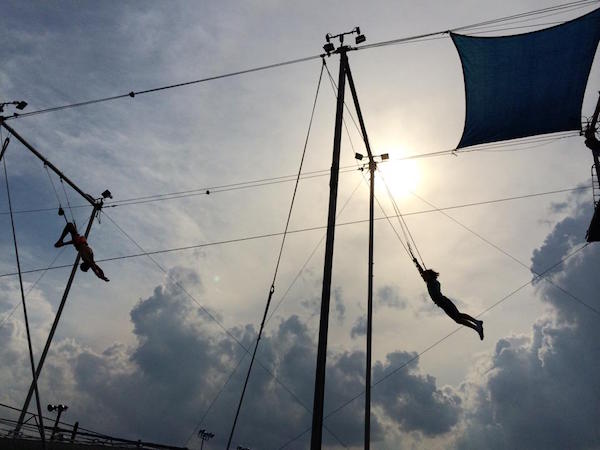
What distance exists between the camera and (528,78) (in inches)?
547

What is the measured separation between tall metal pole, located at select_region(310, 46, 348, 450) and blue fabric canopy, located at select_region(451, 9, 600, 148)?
7.57m

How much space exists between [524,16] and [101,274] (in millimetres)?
15366

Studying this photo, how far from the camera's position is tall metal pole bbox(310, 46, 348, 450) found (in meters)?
6.16

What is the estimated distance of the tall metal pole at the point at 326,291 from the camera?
616cm

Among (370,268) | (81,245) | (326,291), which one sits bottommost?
(326,291)

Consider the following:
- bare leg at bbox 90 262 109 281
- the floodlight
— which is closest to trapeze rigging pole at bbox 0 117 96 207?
bare leg at bbox 90 262 109 281

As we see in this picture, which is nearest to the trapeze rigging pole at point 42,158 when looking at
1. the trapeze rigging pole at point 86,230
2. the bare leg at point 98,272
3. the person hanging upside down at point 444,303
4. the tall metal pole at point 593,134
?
the trapeze rigging pole at point 86,230

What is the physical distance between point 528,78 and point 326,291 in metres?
11.7

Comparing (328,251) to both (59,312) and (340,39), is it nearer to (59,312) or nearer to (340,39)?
(340,39)

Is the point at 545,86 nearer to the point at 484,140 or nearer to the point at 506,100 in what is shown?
the point at 506,100

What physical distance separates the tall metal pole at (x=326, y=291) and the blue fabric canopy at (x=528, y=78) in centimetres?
757

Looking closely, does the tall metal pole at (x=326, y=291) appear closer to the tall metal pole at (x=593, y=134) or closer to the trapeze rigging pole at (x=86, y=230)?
the trapeze rigging pole at (x=86, y=230)

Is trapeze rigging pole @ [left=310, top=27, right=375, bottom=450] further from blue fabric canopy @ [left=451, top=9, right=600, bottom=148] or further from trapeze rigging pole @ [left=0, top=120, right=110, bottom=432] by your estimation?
trapeze rigging pole @ [left=0, top=120, right=110, bottom=432]

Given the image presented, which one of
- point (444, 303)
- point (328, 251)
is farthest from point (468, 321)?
point (328, 251)
